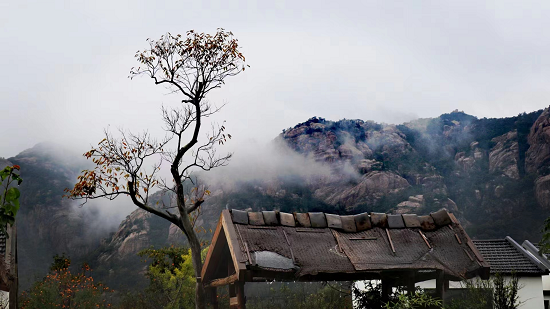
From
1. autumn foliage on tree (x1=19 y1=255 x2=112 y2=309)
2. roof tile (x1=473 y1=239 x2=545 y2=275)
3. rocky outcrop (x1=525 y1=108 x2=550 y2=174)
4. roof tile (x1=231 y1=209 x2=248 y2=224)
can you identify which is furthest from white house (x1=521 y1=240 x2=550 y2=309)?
rocky outcrop (x1=525 y1=108 x2=550 y2=174)

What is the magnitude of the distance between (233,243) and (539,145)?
6662 cm

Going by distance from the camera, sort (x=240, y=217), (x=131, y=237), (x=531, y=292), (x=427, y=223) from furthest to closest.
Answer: (x=131, y=237) → (x=531, y=292) → (x=427, y=223) → (x=240, y=217)

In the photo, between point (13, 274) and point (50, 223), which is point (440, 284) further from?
point (50, 223)

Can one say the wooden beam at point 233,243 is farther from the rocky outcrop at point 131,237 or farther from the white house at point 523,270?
the rocky outcrop at point 131,237

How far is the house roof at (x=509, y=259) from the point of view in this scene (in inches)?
743

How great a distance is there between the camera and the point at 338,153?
79.2 meters

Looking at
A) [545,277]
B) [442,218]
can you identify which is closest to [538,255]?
[545,277]

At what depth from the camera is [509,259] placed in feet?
64.1

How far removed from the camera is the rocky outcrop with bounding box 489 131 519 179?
67.8 meters

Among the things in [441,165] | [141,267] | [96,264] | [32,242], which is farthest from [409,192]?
[32,242]

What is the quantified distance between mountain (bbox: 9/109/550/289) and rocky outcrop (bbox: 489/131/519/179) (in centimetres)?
13

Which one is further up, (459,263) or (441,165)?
(441,165)

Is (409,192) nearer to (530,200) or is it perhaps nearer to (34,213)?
(530,200)

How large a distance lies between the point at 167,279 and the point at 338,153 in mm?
59223
